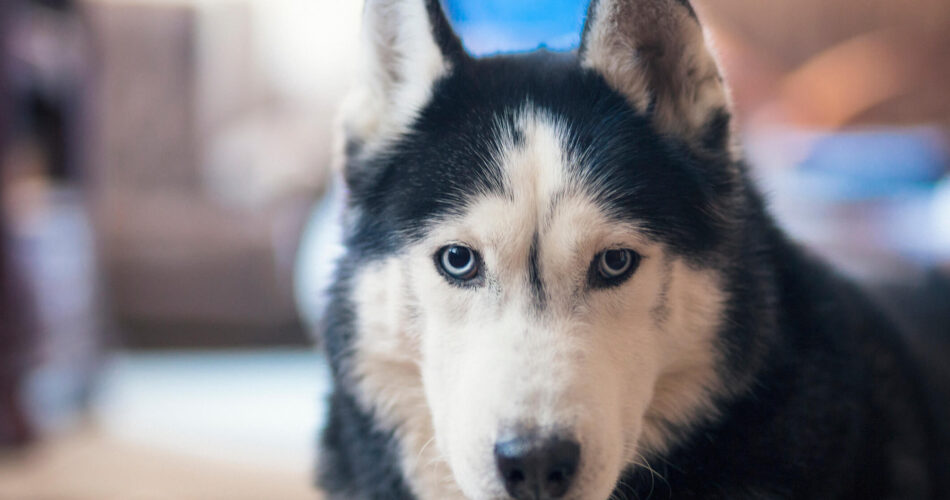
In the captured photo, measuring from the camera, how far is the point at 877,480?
4.74 feet

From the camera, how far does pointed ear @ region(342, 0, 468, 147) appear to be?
1.39 meters

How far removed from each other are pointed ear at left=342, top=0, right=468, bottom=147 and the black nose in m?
0.66

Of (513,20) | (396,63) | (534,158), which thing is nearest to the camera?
(534,158)

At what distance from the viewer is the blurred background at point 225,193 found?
3.01 m

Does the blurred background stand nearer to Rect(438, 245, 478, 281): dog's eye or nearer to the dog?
the dog

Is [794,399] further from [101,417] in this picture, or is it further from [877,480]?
[101,417]

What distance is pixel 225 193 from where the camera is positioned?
477 centimetres

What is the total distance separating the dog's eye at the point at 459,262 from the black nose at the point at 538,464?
0.31 meters

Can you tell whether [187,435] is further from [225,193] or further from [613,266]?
[613,266]

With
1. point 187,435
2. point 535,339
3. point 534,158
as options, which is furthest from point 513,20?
point 535,339

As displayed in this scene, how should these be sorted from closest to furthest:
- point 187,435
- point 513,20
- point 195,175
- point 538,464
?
point 538,464 → point 187,435 → point 513,20 → point 195,175

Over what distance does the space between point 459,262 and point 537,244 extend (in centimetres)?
15

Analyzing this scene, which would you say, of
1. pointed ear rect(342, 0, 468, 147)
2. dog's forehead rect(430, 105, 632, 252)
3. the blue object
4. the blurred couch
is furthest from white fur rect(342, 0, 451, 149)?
the blue object

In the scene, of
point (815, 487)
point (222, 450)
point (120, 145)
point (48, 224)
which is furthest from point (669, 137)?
point (120, 145)
